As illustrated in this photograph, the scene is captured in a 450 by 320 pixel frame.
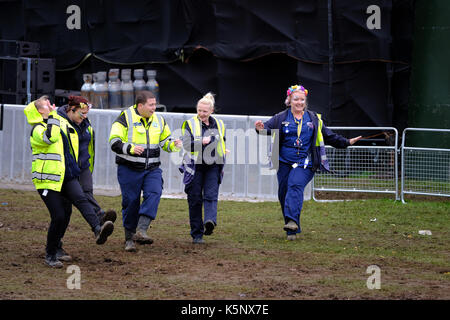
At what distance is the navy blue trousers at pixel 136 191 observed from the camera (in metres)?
10.1

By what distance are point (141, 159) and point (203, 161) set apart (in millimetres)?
974

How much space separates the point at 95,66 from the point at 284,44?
5292 millimetres

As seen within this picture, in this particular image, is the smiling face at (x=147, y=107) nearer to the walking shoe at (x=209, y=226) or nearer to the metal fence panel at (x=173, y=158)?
the walking shoe at (x=209, y=226)

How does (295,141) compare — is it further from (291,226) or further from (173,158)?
(173,158)

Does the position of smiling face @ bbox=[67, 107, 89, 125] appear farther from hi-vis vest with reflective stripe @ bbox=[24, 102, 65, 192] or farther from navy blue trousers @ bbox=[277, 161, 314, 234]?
navy blue trousers @ bbox=[277, 161, 314, 234]

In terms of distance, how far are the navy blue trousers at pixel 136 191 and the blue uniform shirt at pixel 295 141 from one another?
1.88 meters

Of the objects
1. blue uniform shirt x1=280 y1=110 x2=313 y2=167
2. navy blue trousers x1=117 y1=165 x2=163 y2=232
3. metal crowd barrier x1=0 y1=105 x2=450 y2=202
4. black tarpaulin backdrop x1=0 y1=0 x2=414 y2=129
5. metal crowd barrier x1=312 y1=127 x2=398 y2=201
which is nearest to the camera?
navy blue trousers x1=117 y1=165 x2=163 y2=232

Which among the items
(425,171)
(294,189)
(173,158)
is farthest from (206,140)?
(425,171)

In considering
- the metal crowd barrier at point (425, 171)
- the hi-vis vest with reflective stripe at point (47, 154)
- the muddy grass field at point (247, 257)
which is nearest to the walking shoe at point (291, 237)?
the muddy grass field at point (247, 257)

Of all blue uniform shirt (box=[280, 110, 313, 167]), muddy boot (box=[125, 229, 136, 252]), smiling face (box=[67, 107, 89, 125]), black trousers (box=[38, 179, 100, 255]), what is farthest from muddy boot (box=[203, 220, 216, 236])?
smiling face (box=[67, 107, 89, 125])

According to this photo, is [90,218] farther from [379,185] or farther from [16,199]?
[379,185]

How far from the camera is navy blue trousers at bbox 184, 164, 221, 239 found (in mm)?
10750

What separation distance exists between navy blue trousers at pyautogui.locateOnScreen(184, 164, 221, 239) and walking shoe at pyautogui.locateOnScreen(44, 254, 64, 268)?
208 cm

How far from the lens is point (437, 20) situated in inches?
720
